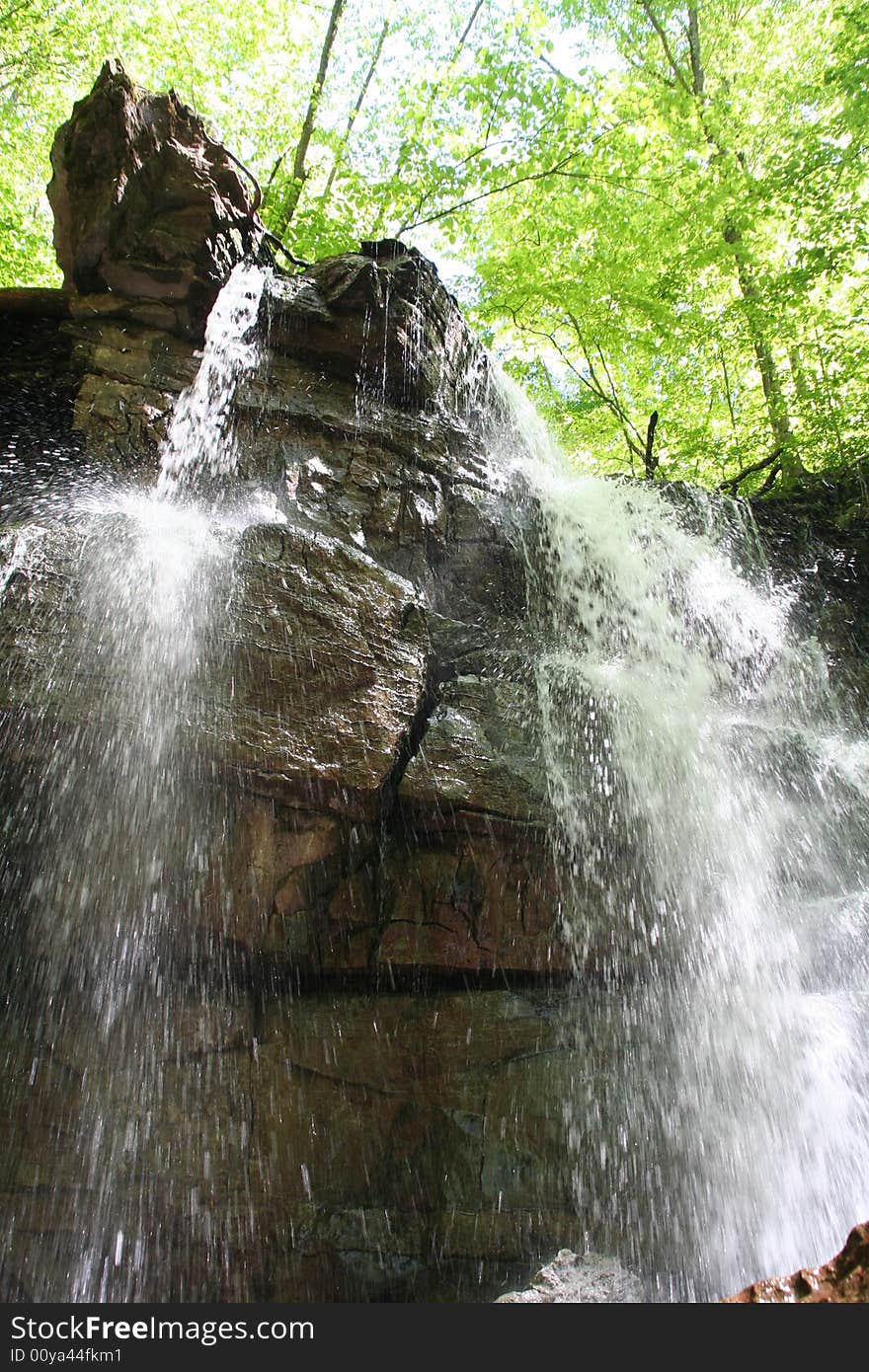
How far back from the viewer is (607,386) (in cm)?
1245

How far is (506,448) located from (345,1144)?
6.26 metres

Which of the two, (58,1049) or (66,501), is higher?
(66,501)

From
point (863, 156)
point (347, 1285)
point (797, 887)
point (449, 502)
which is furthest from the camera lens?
point (863, 156)

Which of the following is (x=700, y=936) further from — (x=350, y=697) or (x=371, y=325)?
(x=371, y=325)

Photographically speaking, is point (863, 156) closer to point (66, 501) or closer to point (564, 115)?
point (564, 115)

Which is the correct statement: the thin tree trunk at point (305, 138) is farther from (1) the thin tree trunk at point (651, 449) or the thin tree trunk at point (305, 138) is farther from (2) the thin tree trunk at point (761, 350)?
(1) the thin tree trunk at point (651, 449)

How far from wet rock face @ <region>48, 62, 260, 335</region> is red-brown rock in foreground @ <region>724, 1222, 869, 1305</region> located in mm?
7274

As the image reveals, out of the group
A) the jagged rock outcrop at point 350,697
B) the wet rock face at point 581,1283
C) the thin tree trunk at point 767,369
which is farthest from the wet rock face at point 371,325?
the wet rock face at point 581,1283

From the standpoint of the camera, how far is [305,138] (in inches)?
441

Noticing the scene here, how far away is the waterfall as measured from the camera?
359cm

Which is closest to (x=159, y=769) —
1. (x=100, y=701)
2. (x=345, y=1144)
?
(x=100, y=701)

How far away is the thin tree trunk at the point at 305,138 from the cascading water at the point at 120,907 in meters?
8.80

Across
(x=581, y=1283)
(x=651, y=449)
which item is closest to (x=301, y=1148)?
(x=581, y=1283)

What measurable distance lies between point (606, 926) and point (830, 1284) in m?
2.22
